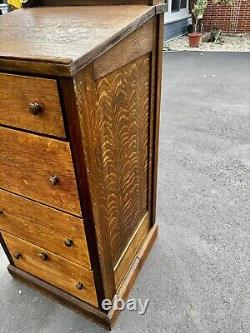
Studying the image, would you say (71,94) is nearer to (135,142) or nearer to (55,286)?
(135,142)

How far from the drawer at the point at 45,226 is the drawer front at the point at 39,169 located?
5 centimetres

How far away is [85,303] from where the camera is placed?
1283mm

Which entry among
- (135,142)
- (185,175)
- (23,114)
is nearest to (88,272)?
(135,142)

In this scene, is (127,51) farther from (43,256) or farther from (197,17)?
(197,17)

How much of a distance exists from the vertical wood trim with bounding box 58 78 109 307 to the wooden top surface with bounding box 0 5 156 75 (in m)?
0.06

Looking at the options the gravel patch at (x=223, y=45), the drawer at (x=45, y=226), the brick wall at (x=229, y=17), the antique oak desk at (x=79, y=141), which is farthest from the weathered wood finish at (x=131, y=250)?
the brick wall at (x=229, y=17)

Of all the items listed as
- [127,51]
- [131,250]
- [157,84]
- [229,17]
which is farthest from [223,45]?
[127,51]

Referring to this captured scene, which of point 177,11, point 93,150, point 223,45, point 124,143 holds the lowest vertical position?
point 223,45

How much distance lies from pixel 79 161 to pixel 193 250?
3.62ft

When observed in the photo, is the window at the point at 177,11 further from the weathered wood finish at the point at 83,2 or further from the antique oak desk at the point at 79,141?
the antique oak desk at the point at 79,141

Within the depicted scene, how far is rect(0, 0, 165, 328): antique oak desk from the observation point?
69 cm

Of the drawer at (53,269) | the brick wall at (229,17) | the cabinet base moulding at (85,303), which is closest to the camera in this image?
the drawer at (53,269)

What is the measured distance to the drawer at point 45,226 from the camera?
98 centimetres

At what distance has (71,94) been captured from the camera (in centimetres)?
65
